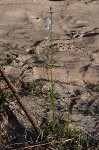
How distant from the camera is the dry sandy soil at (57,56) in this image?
11.7 ft

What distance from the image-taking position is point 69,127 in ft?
10.9

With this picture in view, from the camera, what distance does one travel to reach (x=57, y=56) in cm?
432

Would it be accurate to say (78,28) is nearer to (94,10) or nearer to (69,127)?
(94,10)

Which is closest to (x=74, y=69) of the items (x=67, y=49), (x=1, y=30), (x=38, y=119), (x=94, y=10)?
(x=67, y=49)

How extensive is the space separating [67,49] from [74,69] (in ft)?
1.55

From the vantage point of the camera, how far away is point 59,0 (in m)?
5.65

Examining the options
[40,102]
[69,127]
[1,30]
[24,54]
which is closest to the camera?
[69,127]

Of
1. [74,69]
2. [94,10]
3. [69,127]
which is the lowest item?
[69,127]

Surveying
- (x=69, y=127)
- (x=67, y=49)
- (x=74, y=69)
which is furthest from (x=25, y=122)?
(x=67, y=49)

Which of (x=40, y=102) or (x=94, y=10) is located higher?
(x=94, y=10)

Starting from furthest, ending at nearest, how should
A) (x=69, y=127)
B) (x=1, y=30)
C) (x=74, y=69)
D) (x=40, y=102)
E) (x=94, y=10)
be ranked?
(x=94, y=10) → (x=1, y=30) → (x=74, y=69) → (x=40, y=102) → (x=69, y=127)

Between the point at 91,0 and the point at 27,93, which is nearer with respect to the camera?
the point at 27,93

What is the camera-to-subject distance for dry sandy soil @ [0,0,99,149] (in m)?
3.56

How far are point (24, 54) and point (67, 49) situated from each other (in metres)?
0.48
